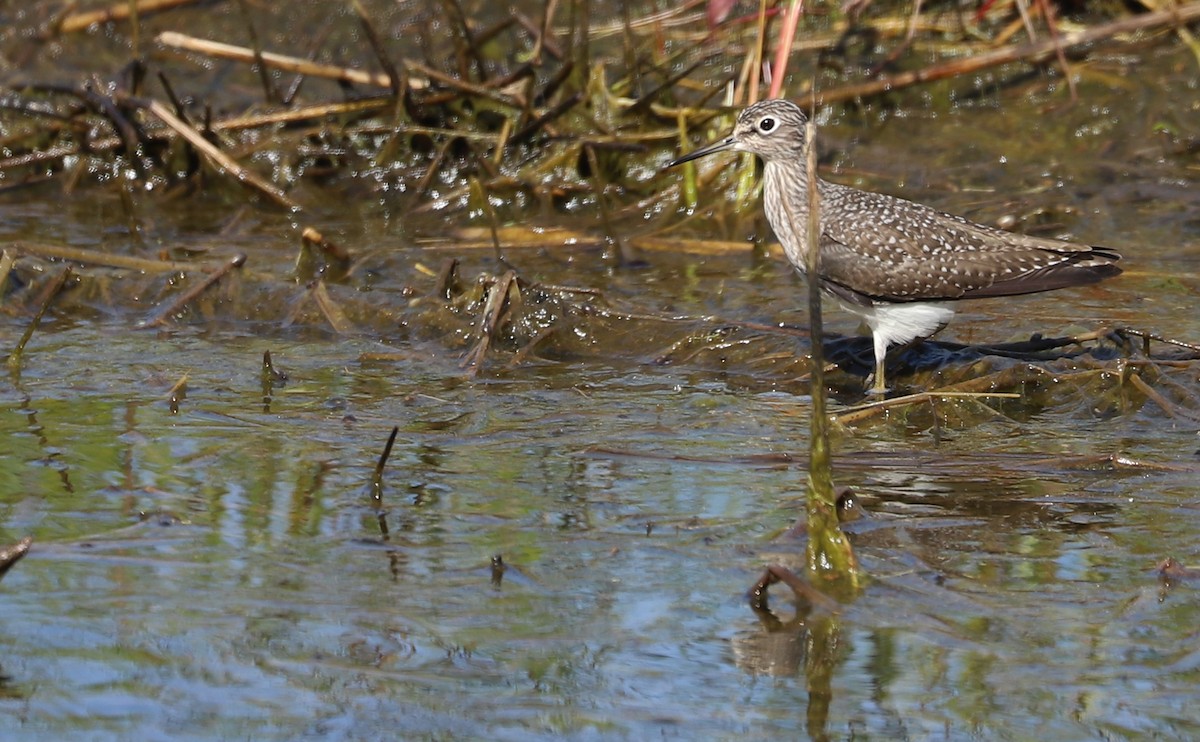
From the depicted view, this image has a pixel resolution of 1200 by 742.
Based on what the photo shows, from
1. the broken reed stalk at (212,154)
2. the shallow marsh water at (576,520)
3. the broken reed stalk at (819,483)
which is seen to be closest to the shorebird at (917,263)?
the shallow marsh water at (576,520)

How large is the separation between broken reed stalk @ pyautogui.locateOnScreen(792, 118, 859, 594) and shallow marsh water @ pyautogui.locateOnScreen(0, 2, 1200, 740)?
0.34ft

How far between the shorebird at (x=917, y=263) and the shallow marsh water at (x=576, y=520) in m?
0.33

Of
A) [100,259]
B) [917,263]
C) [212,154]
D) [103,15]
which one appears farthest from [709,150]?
[103,15]

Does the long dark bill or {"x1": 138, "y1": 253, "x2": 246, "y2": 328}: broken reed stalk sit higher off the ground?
the long dark bill

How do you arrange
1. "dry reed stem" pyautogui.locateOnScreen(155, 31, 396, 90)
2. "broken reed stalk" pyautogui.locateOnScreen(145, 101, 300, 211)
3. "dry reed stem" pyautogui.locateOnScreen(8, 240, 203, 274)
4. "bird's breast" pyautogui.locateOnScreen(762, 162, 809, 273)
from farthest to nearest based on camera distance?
"dry reed stem" pyautogui.locateOnScreen(155, 31, 396, 90) < "broken reed stalk" pyautogui.locateOnScreen(145, 101, 300, 211) < "dry reed stem" pyautogui.locateOnScreen(8, 240, 203, 274) < "bird's breast" pyautogui.locateOnScreen(762, 162, 809, 273)

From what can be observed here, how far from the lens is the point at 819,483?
4.32 meters

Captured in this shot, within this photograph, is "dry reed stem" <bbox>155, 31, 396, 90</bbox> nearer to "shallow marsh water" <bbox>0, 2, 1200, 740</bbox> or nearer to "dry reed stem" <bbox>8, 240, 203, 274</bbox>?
"shallow marsh water" <bbox>0, 2, 1200, 740</bbox>

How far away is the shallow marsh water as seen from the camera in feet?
12.7

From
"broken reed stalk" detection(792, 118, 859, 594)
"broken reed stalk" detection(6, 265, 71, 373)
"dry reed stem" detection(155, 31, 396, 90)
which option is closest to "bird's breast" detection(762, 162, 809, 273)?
"broken reed stalk" detection(792, 118, 859, 594)

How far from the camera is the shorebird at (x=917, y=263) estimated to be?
652cm

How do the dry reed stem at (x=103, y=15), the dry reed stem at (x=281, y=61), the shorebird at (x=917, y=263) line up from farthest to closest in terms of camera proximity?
1. the dry reed stem at (x=103, y=15)
2. the dry reed stem at (x=281, y=61)
3. the shorebird at (x=917, y=263)

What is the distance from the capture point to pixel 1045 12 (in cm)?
972

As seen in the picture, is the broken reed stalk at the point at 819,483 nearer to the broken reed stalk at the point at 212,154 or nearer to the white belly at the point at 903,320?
the white belly at the point at 903,320

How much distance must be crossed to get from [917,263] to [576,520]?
2.31m
